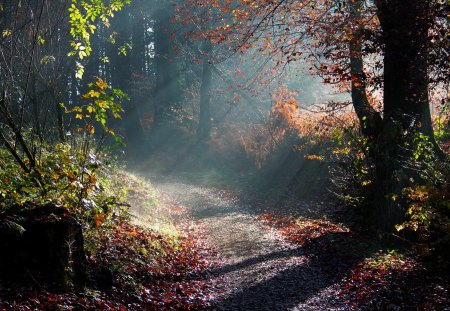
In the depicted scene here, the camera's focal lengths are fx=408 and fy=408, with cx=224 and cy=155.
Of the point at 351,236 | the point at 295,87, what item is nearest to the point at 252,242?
the point at 351,236

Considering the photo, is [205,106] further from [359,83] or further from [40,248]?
[40,248]

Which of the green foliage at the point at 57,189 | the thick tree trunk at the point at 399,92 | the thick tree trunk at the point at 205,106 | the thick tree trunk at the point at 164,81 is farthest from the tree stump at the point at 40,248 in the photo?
the thick tree trunk at the point at 164,81

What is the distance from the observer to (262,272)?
8.37 m

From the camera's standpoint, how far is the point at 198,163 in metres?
30.4

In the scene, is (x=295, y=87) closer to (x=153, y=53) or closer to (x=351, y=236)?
(x=153, y=53)

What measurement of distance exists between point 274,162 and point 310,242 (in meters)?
11.1

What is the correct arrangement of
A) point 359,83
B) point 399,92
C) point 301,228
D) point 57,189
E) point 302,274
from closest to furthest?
point 57,189
point 302,274
point 399,92
point 359,83
point 301,228

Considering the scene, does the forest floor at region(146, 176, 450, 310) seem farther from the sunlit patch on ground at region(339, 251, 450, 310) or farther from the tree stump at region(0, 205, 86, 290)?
the tree stump at region(0, 205, 86, 290)

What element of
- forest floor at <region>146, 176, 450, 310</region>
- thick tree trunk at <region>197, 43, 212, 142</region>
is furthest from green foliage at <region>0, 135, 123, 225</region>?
thick tree trunk at <region>197, 43, 212, 142</region>

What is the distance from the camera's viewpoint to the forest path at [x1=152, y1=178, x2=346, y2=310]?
6.81 meters

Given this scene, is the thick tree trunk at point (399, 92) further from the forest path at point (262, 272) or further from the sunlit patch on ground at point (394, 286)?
the forest path at point (262, 272)


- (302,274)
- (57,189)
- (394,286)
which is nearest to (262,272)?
(302,274)

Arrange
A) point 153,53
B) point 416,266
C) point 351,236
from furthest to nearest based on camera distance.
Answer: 1. point 153,53
2. point 351,236
3. point 416,266

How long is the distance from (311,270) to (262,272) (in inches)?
38.9
